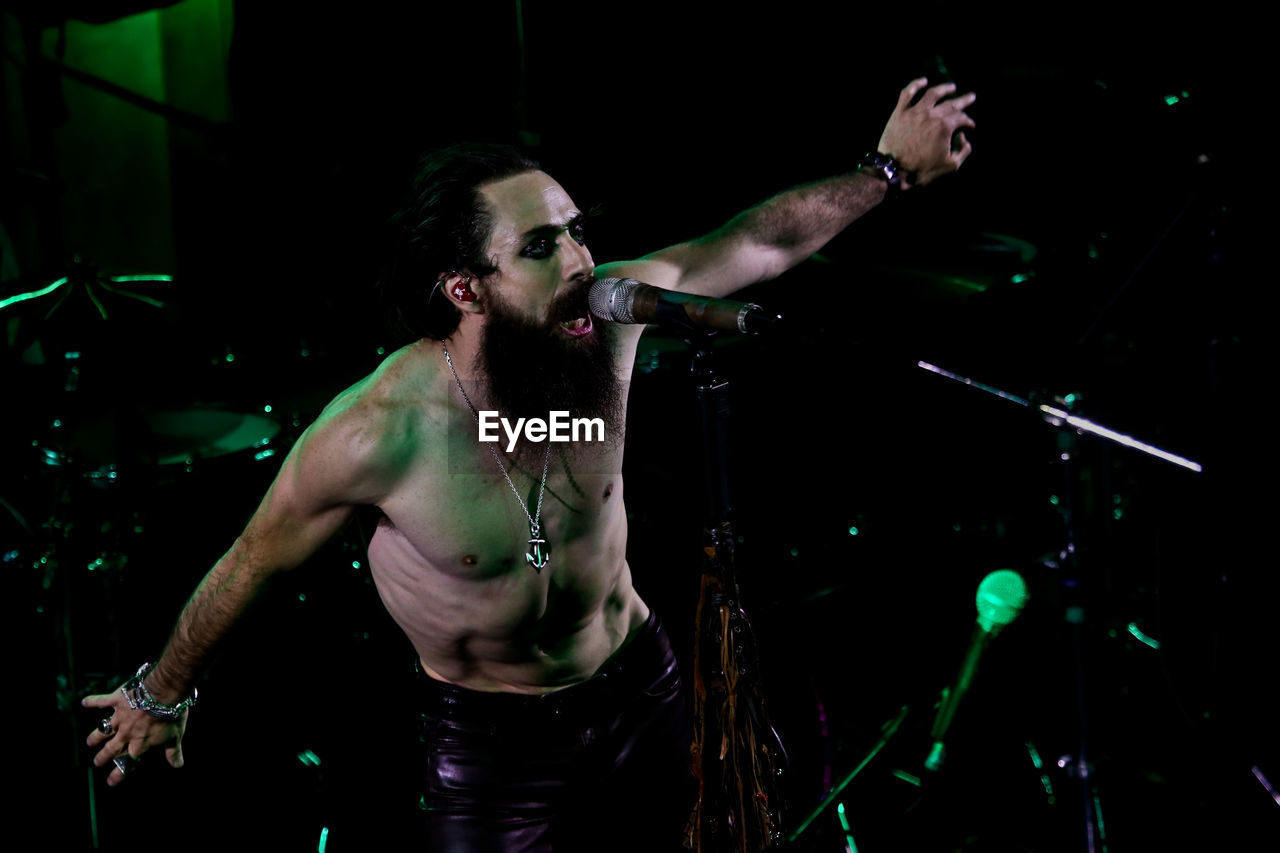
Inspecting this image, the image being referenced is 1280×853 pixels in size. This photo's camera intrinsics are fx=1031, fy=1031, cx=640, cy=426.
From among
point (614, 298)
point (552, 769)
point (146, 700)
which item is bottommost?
point (552, 769)

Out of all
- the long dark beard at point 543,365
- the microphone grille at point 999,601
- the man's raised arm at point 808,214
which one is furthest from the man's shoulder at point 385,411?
the microphone grille at point 999,601

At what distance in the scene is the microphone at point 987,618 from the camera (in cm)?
245

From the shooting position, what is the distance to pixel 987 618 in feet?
8.09

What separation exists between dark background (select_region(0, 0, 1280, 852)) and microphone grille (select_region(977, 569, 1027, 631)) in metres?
0.65

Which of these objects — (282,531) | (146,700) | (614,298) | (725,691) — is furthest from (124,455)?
(725,691)

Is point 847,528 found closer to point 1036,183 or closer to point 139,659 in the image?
point 1036,183

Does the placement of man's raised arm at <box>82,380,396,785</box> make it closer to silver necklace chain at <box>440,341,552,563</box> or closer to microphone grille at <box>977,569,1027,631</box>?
silver necklace chain at <box>440,341,552,563</box>

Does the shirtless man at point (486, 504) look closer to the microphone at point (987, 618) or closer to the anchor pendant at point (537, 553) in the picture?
the anchor pendant at point (537, 553)

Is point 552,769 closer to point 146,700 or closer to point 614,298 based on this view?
point 146,700

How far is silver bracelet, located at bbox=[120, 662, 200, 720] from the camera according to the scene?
2523 millimetres

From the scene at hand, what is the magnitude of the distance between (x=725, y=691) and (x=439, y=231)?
1.40 metres

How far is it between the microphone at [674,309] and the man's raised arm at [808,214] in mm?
783

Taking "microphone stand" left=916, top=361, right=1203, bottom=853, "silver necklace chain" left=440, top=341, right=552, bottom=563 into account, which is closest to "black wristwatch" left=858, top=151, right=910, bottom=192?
"microphone stand" left=916, top=361, right=1203, bottom=853

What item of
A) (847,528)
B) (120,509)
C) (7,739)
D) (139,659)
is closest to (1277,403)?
(847,528)
